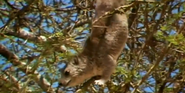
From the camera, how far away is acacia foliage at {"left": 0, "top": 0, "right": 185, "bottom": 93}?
10.2 feet

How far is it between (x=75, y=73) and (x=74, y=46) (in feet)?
1.02

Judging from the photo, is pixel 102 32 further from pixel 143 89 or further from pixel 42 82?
pixel 143 89

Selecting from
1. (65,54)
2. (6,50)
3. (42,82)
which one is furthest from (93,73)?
(6,50)

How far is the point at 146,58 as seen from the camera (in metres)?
4.84

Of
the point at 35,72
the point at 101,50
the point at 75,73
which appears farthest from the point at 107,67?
the point at 35,72

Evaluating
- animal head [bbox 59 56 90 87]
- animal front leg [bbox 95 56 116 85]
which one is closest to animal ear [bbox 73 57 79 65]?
animal head [bbox 59 56 90 87]

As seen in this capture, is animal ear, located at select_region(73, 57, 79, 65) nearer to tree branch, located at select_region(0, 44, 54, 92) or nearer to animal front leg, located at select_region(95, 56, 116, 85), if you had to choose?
animal front leg, located at select_region(95, 56, 116, 85)

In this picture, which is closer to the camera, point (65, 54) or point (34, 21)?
point (65, 54)

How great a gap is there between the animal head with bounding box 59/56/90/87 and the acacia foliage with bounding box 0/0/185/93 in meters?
0.07

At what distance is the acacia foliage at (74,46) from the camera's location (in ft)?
10.2

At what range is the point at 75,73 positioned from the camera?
3201mm

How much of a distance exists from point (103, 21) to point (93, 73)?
424mm

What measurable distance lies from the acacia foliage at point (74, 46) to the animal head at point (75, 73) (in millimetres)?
70

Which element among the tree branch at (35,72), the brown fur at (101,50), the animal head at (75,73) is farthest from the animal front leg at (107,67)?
the tree branch at (35,72)
